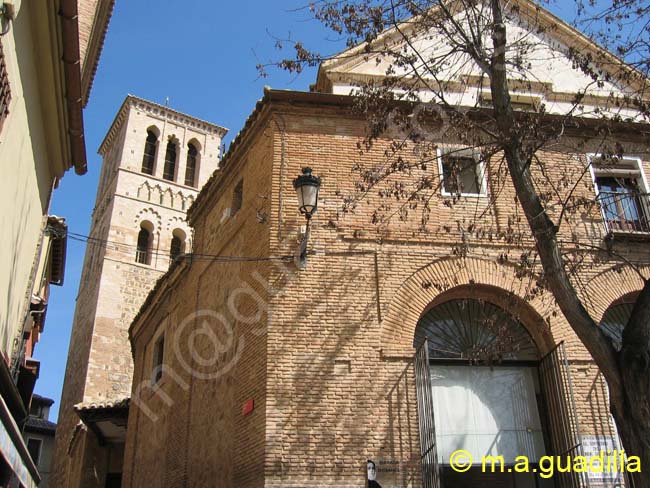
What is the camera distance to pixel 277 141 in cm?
1050

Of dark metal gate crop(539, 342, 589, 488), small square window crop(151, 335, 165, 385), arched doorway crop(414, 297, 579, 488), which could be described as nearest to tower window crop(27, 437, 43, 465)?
small square window crop(151, 335, 165, 385)

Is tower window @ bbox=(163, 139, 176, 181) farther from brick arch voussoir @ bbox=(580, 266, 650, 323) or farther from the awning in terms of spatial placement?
brick arch voussoir @ bbox=(580, 266, 650, 323)

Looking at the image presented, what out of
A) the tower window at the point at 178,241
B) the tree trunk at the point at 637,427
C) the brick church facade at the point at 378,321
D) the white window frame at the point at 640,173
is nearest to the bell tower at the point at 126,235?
the tower window at the point at 178,241

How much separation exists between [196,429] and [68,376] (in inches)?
873

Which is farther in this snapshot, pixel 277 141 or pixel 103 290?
pixel 103 290

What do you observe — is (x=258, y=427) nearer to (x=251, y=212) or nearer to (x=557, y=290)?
(x=251, y=212)

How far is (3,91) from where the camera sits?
21.4 ft

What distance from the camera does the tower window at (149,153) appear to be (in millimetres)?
35875

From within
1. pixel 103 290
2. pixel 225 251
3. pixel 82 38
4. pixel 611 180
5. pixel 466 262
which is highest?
pixel 103 290

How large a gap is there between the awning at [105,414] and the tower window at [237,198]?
7.61 metres

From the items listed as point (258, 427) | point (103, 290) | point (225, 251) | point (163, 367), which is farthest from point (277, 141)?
point (103, 290)

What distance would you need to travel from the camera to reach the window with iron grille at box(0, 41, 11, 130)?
6.35 metres

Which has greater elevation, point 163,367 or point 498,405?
point 163,367

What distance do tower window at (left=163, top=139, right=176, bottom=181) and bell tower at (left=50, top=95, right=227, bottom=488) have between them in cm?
5
